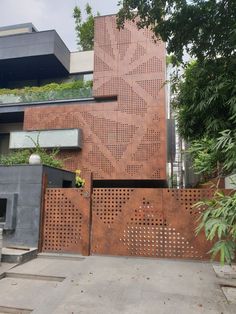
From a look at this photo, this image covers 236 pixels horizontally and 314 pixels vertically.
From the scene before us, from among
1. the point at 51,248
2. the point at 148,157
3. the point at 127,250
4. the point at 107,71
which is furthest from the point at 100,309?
the point at 107,71

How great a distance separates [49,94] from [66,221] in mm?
10536

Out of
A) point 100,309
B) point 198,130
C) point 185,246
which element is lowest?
point 100,309

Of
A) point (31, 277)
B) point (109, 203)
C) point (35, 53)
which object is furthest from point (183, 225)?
point (35, 53)

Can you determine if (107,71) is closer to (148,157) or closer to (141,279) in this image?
(148,157)

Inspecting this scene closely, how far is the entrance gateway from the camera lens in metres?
6.81

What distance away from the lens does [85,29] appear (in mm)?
25781

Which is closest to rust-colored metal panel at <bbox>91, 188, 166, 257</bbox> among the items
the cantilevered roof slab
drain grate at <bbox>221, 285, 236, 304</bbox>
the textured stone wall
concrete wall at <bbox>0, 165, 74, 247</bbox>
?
concrete wall at <bbox>0, 165, 74, 247</bbox>

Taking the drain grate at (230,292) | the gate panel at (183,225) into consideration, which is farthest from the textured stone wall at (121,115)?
the drain grate at (230,292)

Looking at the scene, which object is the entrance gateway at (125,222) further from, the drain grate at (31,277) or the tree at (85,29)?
the tree at (85,29)

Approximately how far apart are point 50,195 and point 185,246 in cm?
359

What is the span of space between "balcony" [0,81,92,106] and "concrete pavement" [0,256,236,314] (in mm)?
10877

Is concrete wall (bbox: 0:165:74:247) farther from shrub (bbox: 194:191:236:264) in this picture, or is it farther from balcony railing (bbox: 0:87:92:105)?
balcony railing (bbox: 0:87:92:105)

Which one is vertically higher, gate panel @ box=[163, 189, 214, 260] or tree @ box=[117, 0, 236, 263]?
tree @ box=[117, 0, 236, 263]

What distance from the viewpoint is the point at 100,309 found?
401 centimetres
